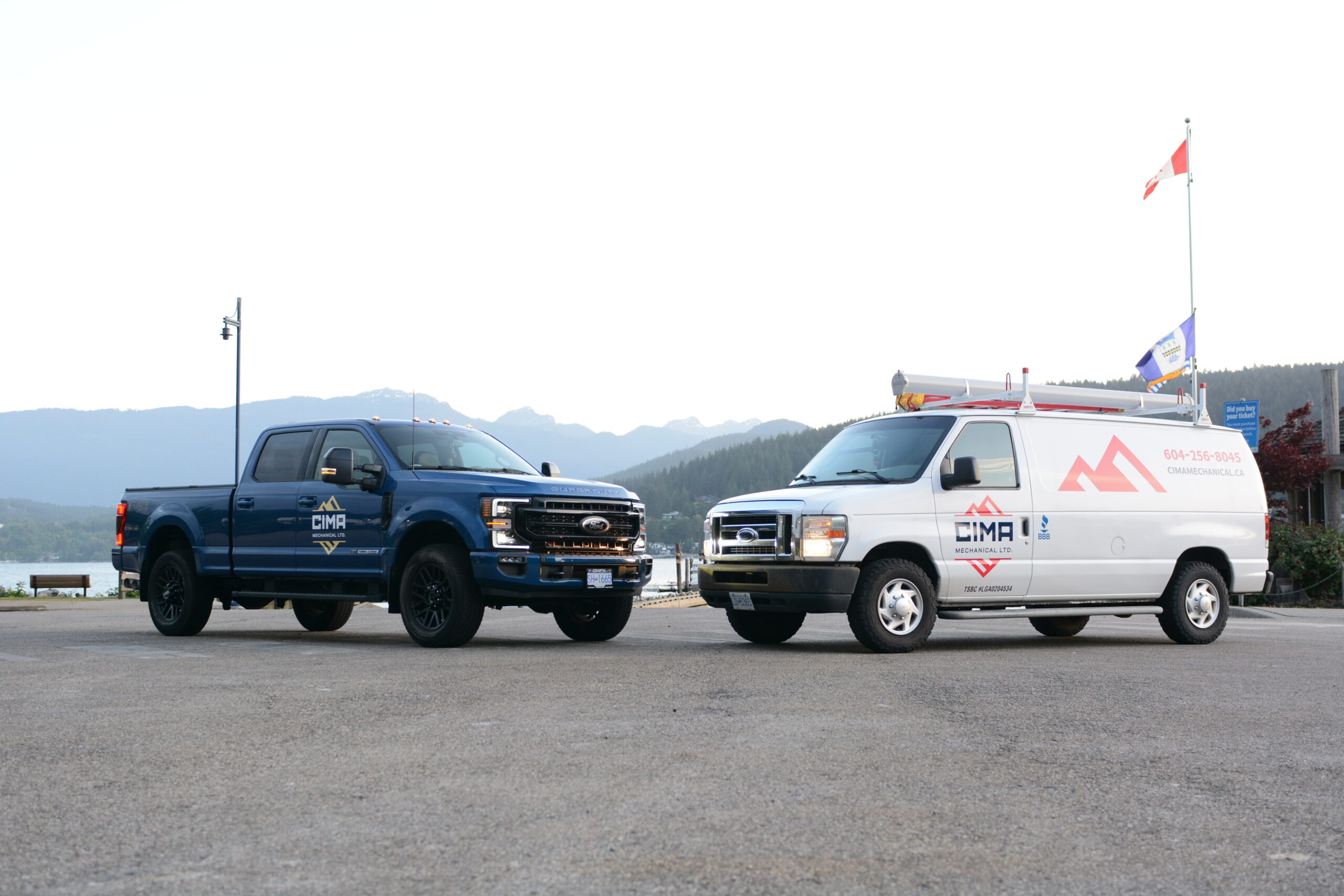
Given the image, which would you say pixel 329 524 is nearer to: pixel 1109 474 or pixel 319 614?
pixel 319 614

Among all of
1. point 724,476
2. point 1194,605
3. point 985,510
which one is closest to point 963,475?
point 985,510

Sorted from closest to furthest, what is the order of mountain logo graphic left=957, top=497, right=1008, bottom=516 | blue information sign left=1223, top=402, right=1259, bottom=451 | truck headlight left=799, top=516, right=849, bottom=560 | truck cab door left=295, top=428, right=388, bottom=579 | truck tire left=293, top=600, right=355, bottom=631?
truck headlight left=799, top=516, right=849, bottom=560, mountain logo graphic left=957, top=497, right=1008, bottom=516, truck cab door left=295, top=428, right=388, bottom=579, truck tire left=293, top=600, right=355, bottom=631, blue information sign left=1223, top=402, right=1259, bottom=451

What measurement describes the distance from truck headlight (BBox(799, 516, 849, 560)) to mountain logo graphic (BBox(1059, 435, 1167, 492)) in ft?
8.55

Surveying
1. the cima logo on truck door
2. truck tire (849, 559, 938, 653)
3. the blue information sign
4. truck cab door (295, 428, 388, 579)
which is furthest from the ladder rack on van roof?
the blue information sign

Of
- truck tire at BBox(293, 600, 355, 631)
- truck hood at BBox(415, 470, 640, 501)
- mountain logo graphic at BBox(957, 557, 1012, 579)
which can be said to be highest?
truck hood at BBox(415, 470, 640, 501)

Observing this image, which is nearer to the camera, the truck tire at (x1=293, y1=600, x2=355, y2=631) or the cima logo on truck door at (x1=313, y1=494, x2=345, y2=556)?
the cima logo on truck door at (x1=313, y1=494, x2=345, y2=556)

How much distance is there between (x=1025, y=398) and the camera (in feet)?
41.8

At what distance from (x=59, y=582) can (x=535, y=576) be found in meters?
26.2

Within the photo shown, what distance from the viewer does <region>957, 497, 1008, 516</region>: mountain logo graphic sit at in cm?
1205

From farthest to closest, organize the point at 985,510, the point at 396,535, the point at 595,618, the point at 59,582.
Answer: the point at 59,582 → the point at 595,618 → the point at 396,535 → the point at 985,510

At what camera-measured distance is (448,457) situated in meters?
13.3

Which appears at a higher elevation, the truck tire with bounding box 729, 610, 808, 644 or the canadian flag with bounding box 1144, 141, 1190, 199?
the canadian flag with bounding box 1144, 141, 1190, 199

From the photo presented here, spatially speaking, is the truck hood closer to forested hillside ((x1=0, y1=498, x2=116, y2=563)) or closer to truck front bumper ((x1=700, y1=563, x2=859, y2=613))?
truck front bumper ((x1=700, y1=563, x2=859, y2=613))

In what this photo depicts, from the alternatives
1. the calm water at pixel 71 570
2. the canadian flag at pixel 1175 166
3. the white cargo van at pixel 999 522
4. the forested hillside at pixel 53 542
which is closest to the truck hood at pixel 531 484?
the white cargo van at pixel 999 522
